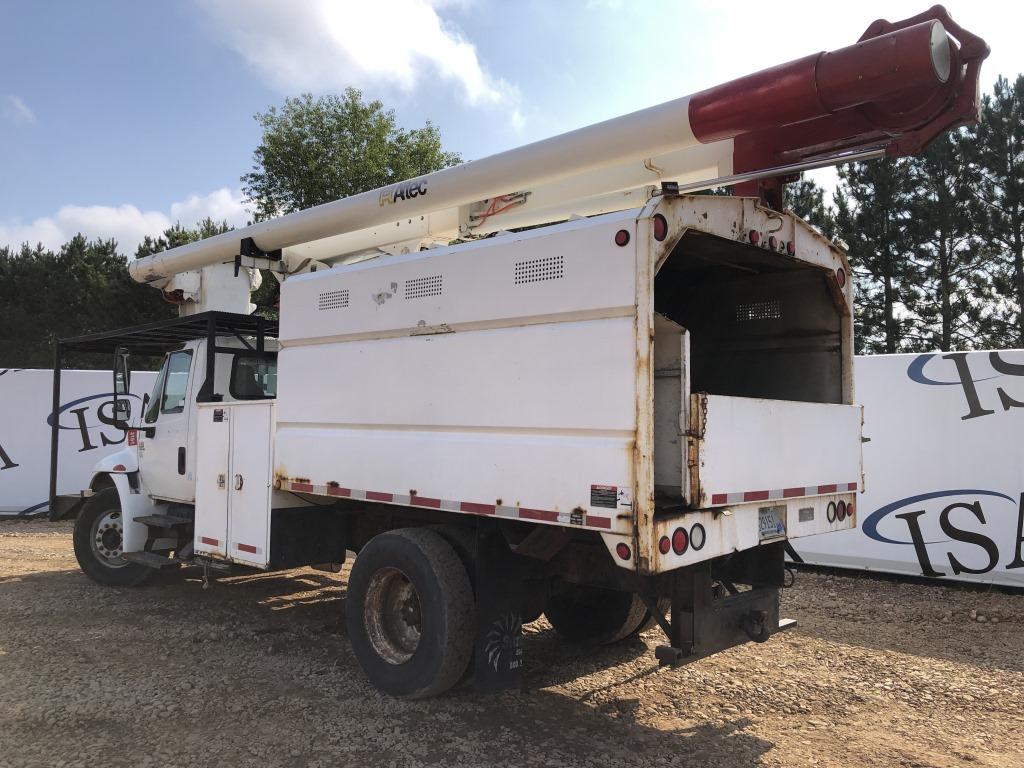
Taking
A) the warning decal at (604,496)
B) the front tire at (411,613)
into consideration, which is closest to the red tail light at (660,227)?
the warning decal at (604,496)

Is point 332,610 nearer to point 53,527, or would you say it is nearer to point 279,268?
point 279,268

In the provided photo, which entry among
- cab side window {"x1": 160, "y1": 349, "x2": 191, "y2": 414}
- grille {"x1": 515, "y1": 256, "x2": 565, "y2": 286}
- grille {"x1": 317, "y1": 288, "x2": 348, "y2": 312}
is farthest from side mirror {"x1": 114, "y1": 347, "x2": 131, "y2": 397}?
grille {"x1": 515, "y1": 256, "x2": 565, "y2": 286}

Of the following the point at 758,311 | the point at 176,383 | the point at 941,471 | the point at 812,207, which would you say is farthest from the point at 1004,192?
the point at 176,383

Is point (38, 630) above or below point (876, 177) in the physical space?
below

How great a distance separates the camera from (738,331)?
18.6 ft

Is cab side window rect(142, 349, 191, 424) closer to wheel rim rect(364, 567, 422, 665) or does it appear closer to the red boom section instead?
wheel rim rect(364, 567, 422, 665)

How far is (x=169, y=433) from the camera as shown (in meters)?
7.11

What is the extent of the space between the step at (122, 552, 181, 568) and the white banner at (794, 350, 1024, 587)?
6512mm

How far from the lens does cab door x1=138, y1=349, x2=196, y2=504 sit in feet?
22.7

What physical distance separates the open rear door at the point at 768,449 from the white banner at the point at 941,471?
3511mm

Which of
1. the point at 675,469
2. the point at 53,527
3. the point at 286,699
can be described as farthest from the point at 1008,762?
the point at 53,527

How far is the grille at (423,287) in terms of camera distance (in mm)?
4691

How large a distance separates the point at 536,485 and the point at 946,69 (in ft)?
9.78

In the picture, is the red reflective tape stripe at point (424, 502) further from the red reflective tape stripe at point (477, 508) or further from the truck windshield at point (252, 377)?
the truck windshield at point (252, 377)
